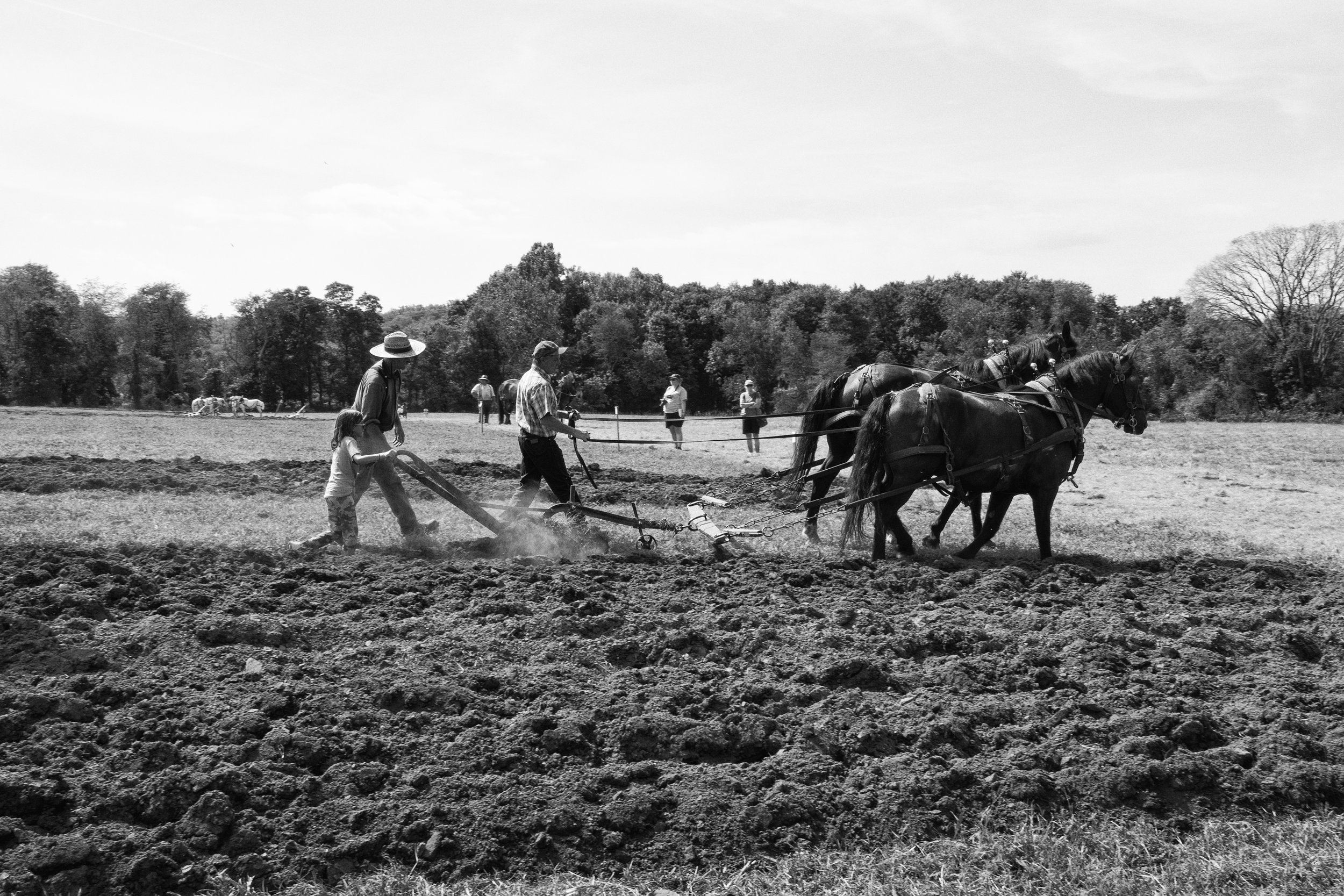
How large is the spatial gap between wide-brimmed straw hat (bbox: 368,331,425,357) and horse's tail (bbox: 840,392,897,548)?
161 inches

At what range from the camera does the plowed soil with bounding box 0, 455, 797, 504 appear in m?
13.8

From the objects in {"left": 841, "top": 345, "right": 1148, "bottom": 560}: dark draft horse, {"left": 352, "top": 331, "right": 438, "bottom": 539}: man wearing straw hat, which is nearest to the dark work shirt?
{"left": 352, "top": 331, "right": 438, "bottom": 539}: man wearing straw hat

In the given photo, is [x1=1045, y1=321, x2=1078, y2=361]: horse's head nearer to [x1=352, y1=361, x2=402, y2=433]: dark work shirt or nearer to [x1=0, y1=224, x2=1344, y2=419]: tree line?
[x1=352, y1=361, x2=402, y2=433]: dark work shirt

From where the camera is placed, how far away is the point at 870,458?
360 inches

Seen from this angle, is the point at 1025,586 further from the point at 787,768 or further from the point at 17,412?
the point at 17,412

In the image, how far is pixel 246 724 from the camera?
4.92m

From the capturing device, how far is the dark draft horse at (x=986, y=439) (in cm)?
912

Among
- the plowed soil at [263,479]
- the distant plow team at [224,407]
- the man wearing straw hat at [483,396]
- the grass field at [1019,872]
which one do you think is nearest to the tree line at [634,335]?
the distant plow team at [224,407]

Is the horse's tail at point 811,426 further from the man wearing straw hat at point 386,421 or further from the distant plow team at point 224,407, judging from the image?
the distant plow team at point 224,407

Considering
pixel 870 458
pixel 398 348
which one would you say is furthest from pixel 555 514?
pixel 870 458

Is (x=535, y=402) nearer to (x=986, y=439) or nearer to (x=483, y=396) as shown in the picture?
(x=986, y=439)

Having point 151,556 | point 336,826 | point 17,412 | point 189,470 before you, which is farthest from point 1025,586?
point 17,412

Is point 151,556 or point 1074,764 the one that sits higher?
point 151,556

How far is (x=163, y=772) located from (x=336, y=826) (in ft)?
2.77
